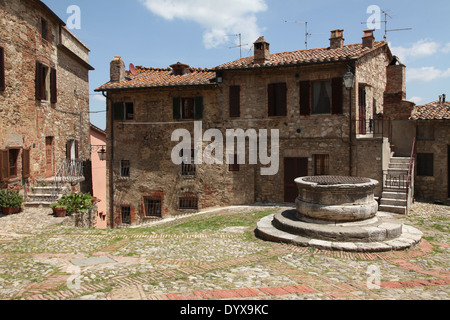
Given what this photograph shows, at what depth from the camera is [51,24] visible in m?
18.4

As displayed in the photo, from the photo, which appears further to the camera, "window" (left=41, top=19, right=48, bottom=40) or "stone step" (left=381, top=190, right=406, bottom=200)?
"window" (left=41, top=19, right=48, bottom=40)

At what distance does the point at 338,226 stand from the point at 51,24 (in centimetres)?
1747

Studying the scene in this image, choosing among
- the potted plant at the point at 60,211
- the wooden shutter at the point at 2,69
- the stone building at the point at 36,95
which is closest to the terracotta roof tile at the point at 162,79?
the stone building at the point at 36,95

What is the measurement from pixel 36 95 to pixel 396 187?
54.3 feet

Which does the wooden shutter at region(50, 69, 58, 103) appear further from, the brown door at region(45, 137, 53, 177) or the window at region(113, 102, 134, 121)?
the window at region(113, 102, 134, 121)

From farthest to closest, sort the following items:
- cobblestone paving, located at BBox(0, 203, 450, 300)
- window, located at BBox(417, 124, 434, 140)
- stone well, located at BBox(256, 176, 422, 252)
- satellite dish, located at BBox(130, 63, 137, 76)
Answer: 1. satellite dish, located at BBox(130, 63, 137, 76)
2. window, located at BBox(417, 124, 434, 140)
3. stone well, located at BBox(256, 176, 422, 252)
4. cobblestone paving, located at BBox(0, 203, 450, 300)

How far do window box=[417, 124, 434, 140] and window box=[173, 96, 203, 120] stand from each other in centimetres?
1061

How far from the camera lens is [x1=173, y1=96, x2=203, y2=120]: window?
57.7 feet

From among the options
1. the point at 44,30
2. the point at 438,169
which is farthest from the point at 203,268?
the point at 44,30

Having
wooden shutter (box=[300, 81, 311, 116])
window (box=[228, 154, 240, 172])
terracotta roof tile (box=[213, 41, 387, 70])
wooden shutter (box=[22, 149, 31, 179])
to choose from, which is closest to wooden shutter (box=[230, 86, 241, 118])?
terracotta roof tile (box=[213, 41, 387, 70])

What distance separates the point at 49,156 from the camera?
18328 millimetres

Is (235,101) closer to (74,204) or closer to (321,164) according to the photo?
(321,164)

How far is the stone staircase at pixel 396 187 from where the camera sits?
43.7 ft

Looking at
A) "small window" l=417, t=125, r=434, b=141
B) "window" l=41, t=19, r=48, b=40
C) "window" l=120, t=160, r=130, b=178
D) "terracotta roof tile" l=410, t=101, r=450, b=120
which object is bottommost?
"window" l=120, t=160, r=130, b=178
